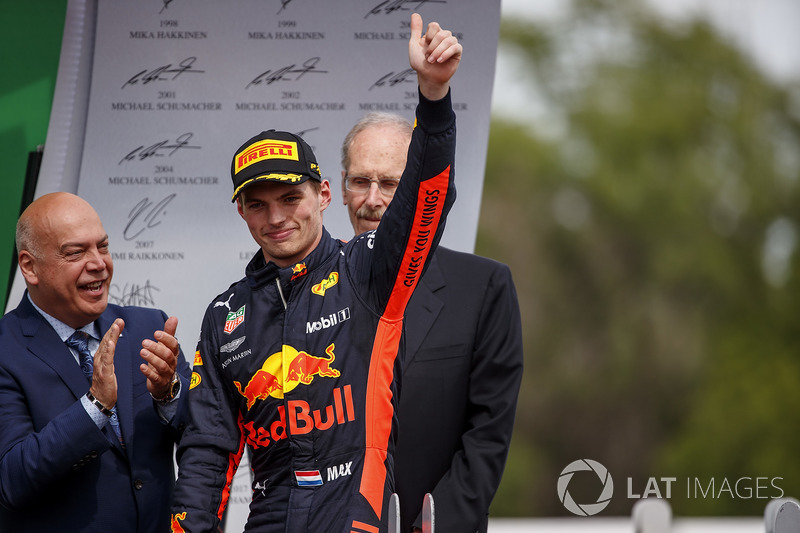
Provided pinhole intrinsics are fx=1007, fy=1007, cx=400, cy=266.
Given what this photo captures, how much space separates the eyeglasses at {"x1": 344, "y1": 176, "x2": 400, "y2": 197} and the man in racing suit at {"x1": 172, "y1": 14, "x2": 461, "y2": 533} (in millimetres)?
534

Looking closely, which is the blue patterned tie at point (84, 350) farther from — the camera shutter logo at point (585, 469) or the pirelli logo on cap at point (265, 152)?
the camera shutter logo at point (585, 469)

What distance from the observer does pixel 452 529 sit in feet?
8.95

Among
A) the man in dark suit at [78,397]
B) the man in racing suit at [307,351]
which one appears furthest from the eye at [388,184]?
the man in dark suit at [78,397]

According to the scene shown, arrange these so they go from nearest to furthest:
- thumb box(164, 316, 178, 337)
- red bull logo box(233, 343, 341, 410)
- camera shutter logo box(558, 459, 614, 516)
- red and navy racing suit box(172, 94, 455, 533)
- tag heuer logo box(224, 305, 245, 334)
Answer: red and navy racing suit box(172, 94, 455, 533) → red bull logo box(233, 343, 341, 410) → tag heuer logo box(224, 305, 245, 334) → thumb box(164, 316, 178, 337) → camera shutter logo box(558, 459, 614, 516)

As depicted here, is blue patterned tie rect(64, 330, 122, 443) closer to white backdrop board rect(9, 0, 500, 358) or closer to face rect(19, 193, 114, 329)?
face rect(19, 193, 114, 329)

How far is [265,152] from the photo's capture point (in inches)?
101

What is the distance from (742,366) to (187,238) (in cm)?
1666

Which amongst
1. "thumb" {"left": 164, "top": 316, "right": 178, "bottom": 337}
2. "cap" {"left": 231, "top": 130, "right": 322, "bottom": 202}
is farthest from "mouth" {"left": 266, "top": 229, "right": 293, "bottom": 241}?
"thumb" {"left": 164, "top": 316, "right": 178, "bottom": 337}

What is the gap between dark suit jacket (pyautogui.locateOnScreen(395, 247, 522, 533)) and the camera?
2.79 metres

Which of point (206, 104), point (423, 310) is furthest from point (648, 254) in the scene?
point (423, 310)

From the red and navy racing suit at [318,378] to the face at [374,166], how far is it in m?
0.52

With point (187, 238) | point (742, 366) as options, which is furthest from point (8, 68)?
point (742, 366)

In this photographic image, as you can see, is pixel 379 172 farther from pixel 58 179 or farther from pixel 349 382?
pixel 58 179

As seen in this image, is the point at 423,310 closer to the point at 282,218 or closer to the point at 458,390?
→ the point at 458,390
